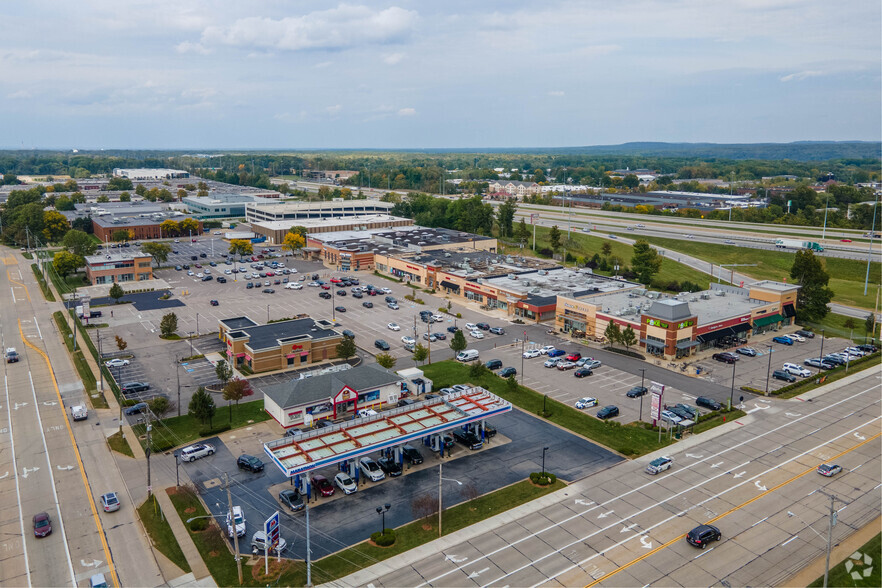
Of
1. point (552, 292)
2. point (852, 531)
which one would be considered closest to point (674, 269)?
point (552, 292)

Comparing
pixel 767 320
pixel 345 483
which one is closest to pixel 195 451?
pixel 345 483

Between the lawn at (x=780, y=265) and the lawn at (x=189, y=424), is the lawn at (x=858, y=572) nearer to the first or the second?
the lawn at (x=189, y=424)

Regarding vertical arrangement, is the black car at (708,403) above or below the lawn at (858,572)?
above

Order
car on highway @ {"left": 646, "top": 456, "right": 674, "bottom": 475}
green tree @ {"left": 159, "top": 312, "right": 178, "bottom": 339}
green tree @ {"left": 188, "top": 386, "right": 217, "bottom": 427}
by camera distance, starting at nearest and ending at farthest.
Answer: car on highway @ {"left": 646, "top": 456, "right": 674, "bottom": 475} → green tree @ {"left": 188, "top": 386, "right": 217, "bottom": 427} → green tree @ {"left": 159, "top": 312, "right": 178, "bottom": 339}

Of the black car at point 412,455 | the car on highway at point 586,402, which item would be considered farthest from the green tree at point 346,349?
the car on highway at point 586,402

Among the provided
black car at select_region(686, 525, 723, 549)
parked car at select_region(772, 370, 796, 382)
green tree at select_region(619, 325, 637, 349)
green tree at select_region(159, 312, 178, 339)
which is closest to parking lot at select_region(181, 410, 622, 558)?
black car at select_region(686, 525, 723, 549)

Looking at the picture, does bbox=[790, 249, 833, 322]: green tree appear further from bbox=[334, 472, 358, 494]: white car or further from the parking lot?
bbox=[334, 472, 358, 494]: white car
